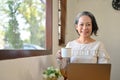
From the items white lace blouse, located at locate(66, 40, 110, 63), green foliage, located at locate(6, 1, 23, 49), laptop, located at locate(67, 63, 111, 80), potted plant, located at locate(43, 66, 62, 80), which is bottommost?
potted plant, located at locate(43, 66, 62, 80)

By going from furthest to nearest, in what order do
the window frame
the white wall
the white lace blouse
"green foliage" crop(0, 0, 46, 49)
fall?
the white wall
the white lace blouse
"green foliage" crop(0, 0, 46, 49)
the window frame

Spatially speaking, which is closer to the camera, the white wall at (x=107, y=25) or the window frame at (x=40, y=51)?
the window frame at (x=40, y=51)

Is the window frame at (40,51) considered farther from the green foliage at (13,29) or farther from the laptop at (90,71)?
the laptop at (90,71)

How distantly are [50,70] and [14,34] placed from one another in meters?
0.44

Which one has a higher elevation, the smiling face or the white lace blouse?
the smiling face

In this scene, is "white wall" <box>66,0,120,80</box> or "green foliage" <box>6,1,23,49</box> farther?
"white wall" <box>66,0,120,80</box>

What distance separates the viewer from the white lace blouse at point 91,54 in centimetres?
188

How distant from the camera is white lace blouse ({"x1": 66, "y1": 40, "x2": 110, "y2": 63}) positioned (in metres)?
1.88

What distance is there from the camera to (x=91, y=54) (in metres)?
1.88

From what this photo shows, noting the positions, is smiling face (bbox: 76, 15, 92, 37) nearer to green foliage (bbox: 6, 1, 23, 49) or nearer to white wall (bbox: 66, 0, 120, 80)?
green foliage (bbox: 6, 1, 23, 49)

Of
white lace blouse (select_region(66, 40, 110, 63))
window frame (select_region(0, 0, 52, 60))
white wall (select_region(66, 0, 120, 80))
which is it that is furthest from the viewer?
white wall (select_region(66, 0, 120, 80))

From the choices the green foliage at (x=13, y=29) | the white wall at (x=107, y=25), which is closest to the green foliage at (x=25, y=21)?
the green foliage at (x=13, y=29)

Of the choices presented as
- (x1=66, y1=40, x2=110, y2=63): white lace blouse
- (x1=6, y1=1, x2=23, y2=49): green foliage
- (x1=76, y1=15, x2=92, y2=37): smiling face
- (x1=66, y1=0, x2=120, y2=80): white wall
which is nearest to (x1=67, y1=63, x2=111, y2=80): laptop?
(x1=66, y1=40, x2=110, y2=63): white lace blouse

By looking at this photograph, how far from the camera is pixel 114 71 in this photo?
10.9ft
